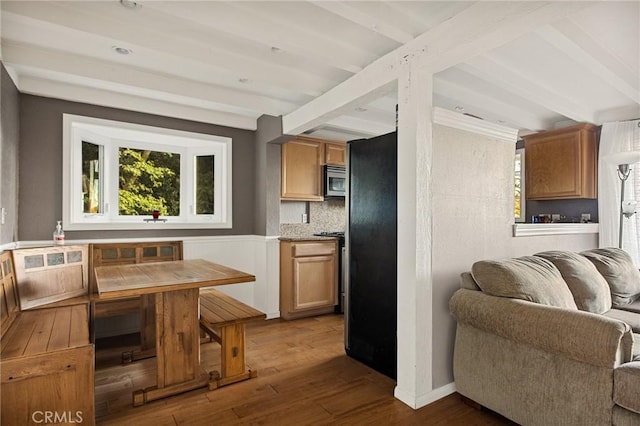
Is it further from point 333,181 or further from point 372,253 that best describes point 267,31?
point 333,181

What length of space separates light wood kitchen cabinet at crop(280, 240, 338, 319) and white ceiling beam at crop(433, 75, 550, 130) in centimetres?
204

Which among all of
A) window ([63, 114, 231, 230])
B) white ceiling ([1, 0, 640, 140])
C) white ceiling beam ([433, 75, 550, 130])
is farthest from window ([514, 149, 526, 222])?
Answer: window ([63, 114, 231, 230])

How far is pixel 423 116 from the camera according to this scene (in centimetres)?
212

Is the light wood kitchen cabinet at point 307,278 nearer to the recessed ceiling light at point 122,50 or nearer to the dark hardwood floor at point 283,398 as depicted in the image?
the dark hardwood floor at point 283,398

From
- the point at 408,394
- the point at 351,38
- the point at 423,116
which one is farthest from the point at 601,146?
the point at 408,394

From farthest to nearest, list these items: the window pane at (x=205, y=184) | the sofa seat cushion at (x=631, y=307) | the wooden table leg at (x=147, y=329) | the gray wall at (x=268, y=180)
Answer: the window pane at (x=205, y=184)
the gray wall at (x=268, y=180)
the wooden table leg at (x=147, y=329)
the sofa seat cushion at (x=631, y=307)

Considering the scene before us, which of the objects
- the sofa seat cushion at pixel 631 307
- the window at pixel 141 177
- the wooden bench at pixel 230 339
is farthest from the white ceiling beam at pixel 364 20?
the sofa seat cushion at pixel 631 307

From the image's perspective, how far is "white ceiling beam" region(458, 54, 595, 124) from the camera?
8.53 feet

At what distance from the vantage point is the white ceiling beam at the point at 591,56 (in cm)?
212

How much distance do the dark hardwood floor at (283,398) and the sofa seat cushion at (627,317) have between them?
1087 mm

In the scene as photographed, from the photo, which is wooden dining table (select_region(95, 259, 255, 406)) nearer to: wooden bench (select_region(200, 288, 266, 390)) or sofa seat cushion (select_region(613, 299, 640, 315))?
wooden bench (select_region(200, 288, 266, 390))

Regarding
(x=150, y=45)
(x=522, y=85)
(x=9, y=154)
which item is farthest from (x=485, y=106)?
(x=9, y=154)

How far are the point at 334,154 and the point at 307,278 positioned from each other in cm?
166

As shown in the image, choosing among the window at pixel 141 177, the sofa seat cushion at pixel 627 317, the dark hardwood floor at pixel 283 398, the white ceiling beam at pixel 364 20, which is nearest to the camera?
the white ceiling beam at pixel 364 20
